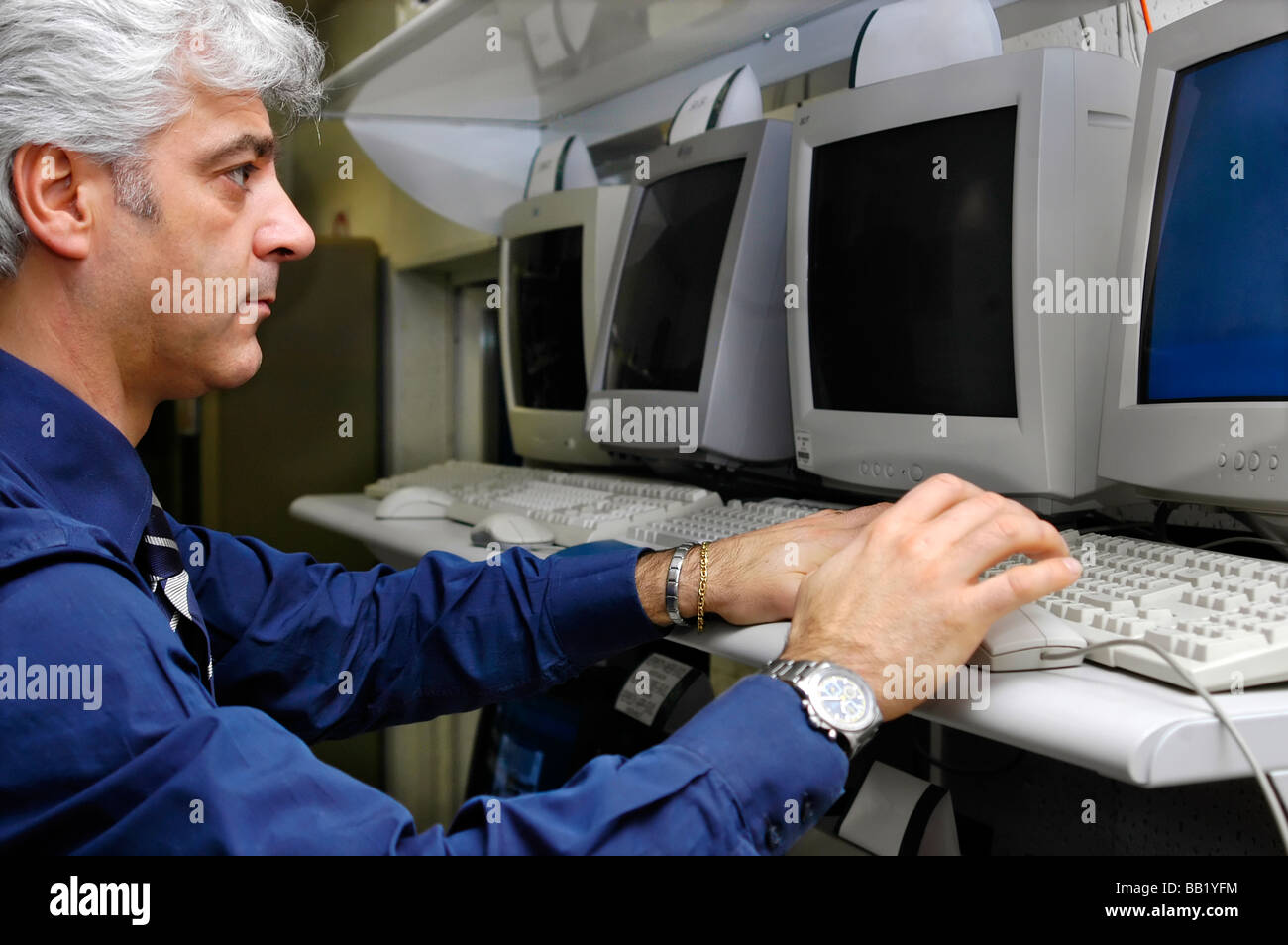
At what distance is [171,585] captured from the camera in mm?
762

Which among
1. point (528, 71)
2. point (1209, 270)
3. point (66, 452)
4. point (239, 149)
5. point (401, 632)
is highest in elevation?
point (528, 71)

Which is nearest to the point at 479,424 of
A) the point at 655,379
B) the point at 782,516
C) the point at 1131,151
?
the point at 655,379

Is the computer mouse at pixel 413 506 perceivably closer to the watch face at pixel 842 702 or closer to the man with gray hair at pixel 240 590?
the man with gray hair at pixel 240 590

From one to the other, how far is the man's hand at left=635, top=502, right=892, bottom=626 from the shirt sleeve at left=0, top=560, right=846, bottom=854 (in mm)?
220

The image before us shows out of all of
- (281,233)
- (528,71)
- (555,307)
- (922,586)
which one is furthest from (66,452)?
(528,71)

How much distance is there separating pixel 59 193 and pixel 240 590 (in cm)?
37

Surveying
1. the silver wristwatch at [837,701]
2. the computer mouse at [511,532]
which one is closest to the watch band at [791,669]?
the silver wristwatch at [837,701]

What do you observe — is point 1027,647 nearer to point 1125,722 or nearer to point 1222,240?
point 1125,722

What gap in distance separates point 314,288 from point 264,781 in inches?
93.3

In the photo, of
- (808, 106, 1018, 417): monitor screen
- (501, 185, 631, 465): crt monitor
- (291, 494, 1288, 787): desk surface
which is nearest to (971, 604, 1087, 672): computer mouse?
(291, 494, 1288, 787): desk surface

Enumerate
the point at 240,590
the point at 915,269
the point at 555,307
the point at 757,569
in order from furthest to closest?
the point at 555,307 → the point at 915,269 → the point at 240,590 → the point at 757,569

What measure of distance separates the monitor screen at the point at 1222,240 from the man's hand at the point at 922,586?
29 centimetres

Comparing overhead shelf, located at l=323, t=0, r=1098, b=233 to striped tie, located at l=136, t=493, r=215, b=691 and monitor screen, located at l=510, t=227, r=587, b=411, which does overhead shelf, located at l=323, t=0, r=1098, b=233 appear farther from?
striped tie, located at l=136, t=493, r=215, b=691
